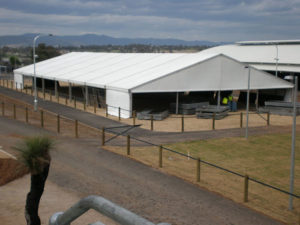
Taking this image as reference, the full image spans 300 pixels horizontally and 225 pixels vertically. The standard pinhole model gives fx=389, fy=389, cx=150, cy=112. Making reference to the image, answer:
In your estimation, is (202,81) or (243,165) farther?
(202,81)

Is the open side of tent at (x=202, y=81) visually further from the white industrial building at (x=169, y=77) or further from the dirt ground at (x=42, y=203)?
the dirt ground at (x=42, y=203)

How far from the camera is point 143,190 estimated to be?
1169 centimetres

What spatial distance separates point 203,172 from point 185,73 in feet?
55.0

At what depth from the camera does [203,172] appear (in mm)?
14320

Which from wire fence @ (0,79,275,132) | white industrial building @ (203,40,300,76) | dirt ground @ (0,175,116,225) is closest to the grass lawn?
wire fence @ (0,79,275,132)

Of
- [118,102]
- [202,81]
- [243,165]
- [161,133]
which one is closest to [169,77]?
[202,81]

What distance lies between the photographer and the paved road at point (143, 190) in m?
9.75

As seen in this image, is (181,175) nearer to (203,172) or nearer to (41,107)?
(203,172)

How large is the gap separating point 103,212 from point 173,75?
87.5ft

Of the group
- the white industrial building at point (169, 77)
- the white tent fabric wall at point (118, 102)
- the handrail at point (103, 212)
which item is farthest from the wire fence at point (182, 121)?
the handrail at point (103, 212)

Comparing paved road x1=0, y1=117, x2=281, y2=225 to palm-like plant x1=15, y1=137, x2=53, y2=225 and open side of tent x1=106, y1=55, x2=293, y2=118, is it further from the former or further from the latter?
open side of tent x1=106, y1=55, x2=293, y2=118

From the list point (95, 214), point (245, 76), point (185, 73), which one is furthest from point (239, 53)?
point (95, 214)

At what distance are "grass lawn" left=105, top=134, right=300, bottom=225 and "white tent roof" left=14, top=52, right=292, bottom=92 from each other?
9.73 metres

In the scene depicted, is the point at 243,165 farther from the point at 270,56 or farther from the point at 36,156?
the point at 270,56
